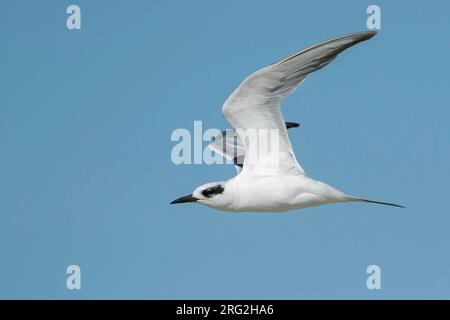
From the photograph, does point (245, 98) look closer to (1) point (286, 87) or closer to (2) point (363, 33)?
(1) point (286, 87)

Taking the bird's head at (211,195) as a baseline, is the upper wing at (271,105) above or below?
above

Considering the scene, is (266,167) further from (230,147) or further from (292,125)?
(292,125)

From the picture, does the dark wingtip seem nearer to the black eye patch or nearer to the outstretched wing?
the outstretched wing

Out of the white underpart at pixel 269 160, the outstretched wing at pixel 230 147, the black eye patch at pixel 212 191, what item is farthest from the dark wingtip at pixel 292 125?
the black eye patch at pixel 212 191

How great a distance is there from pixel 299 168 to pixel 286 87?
4.70ft

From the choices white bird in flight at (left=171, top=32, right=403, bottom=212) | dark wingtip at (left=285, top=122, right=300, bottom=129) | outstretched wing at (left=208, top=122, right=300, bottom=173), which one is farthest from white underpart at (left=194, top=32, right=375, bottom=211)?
dark wingtip at (left=285, top=122, right=300, bottom=129)

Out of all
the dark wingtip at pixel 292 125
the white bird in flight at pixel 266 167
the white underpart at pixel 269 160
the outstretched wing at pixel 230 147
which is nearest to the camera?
the white underpart at pixel 269 160

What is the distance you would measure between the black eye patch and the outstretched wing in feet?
5.45

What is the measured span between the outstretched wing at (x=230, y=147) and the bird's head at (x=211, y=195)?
5.29 ft

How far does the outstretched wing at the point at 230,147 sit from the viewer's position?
57.3 ft

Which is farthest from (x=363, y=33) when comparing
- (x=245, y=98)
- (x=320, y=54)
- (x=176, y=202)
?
(x=176, y=202)

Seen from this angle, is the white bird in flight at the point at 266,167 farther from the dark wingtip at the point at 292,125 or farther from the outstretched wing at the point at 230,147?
the dark wingtip at the point at 292,125

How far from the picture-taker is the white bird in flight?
14727 millimetres

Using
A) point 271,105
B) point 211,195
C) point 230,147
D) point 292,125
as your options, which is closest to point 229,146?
A: point 230,147
